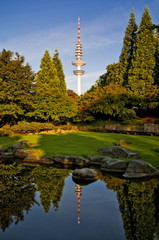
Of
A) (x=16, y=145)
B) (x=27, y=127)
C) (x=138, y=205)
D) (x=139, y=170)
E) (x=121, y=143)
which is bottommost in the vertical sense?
(x=138, y=205)

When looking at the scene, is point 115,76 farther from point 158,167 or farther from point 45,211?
point 45,211

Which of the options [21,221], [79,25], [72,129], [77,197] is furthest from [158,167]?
[79,25]

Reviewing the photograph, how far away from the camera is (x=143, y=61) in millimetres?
38688

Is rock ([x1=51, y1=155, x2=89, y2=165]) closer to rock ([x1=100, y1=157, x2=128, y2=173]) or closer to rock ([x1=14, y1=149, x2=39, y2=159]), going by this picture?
rock ([x1=100, y1=157, x2=128, y2=173])

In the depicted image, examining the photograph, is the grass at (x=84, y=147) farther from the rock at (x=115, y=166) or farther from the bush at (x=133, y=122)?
the bush at (x=133, y=122)

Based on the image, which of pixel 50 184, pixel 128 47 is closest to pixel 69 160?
pixel 50 184

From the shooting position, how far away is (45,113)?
110ft

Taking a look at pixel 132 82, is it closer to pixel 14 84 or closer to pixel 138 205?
pixel 14 84

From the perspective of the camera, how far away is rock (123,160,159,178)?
11516 mm

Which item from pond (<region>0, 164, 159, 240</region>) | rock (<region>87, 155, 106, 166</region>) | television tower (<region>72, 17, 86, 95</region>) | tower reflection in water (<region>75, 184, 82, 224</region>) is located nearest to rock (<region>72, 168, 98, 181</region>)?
pond (<region>0, 164, 159, 240</region>)

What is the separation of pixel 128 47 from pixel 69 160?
3526 cm

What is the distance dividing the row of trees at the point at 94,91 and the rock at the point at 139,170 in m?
20.2

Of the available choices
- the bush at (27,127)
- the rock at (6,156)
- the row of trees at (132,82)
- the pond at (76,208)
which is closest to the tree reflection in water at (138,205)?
the pond at (76,208)

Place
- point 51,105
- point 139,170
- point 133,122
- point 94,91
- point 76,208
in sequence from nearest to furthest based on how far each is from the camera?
point 76,208
point 139,170
point 133,122
point 51,105
point 94,91
